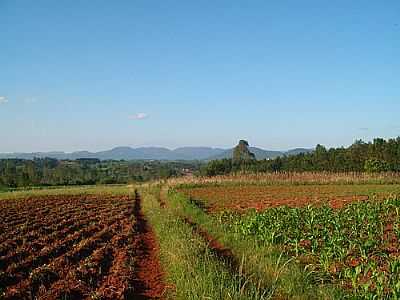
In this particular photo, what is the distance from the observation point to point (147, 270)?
11.3 meters

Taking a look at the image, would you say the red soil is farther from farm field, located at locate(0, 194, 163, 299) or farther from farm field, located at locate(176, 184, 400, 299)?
farm field, located at locate(176, 184, 400, 299)

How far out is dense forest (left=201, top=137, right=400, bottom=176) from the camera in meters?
63.1

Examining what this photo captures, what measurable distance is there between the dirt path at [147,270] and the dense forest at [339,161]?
48.7 m

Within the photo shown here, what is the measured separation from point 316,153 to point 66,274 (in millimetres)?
68050

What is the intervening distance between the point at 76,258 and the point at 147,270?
2169 millimetres

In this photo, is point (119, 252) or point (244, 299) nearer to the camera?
point (244, 299)

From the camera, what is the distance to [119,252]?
12.9m

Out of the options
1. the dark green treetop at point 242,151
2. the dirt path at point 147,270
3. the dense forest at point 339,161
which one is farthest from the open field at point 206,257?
the dark green treetop at point 242,151

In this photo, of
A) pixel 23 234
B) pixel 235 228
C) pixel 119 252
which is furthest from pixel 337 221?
pixel 23 234

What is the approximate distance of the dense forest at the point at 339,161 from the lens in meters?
63.1

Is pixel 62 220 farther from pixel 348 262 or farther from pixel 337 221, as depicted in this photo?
pixel 348 262

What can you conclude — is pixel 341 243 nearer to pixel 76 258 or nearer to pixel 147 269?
pixel 147 269

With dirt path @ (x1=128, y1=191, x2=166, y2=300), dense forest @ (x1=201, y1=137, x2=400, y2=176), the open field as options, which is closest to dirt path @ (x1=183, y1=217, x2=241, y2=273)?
the open field

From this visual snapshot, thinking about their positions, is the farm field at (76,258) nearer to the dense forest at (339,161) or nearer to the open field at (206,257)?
the open field at (206,257)
